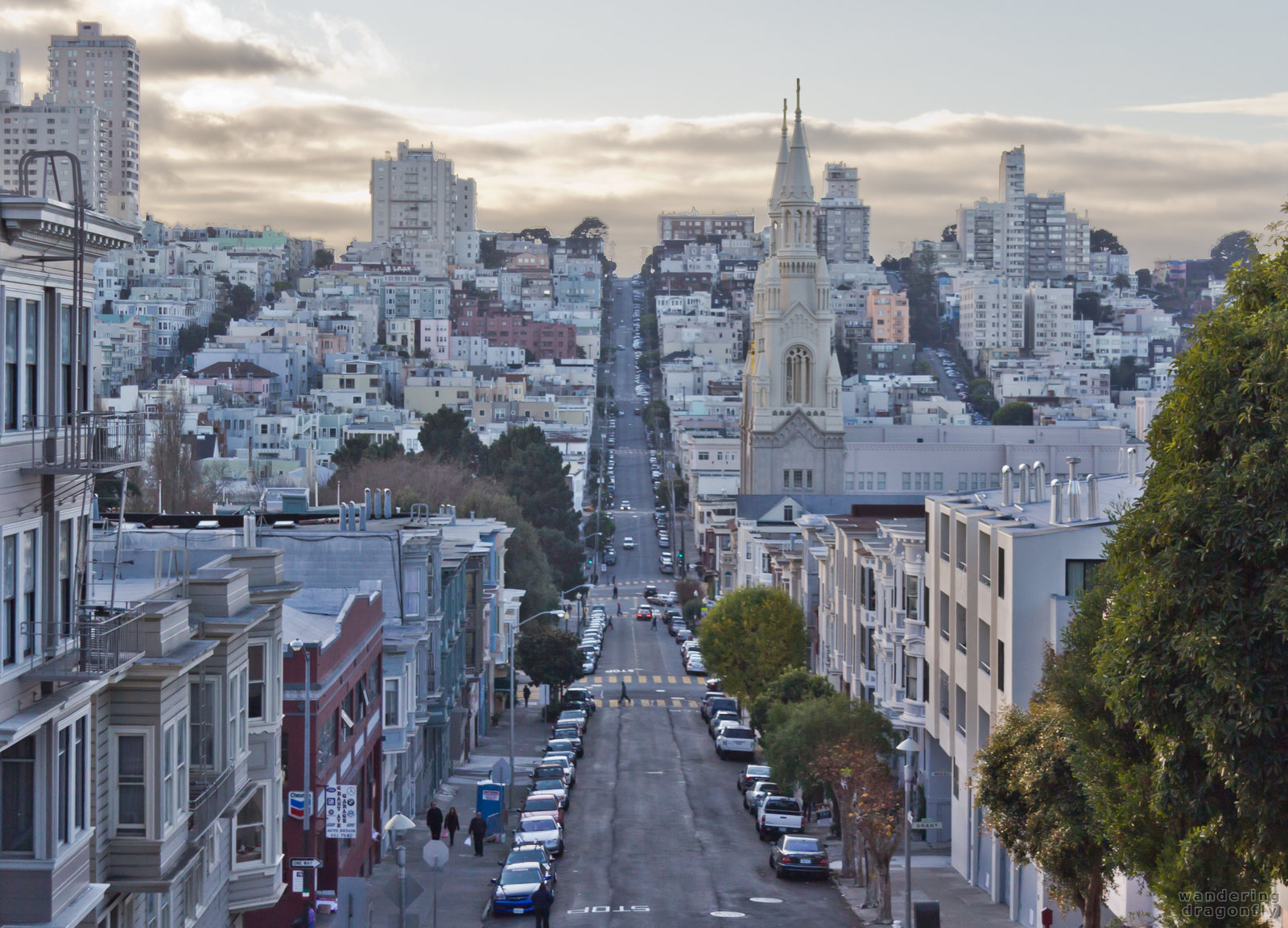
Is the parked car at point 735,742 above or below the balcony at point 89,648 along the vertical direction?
below

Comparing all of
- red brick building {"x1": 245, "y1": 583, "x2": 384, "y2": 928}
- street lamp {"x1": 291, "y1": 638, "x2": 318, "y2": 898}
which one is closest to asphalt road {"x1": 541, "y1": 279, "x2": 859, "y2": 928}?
red brick building {"x1": 245, "y1": 583, "x2": 384, "y2": 928}

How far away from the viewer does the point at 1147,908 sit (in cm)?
3406

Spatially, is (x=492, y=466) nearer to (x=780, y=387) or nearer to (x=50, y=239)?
(x=780, y=387)

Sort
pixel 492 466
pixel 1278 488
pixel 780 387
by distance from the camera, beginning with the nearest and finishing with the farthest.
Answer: pixel 1278 488 < pixel 492 466 < pixel 780 387

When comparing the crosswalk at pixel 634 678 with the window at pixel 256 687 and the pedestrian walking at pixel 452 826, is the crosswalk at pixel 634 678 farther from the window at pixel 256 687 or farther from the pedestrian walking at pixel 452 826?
the window at pixel 256 687

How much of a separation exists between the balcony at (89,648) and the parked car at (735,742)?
4749 cm

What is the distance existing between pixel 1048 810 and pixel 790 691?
3303 centimetres

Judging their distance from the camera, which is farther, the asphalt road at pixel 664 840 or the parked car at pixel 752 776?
the parked car at pixel 752 776

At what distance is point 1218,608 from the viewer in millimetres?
18625

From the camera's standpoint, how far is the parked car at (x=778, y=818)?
50.3 m

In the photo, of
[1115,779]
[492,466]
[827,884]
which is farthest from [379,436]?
[1115,779]

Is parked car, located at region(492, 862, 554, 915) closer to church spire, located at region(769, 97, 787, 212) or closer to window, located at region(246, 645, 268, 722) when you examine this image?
window, located at region(246, 645, 268, 722)

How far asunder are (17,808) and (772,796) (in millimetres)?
36276

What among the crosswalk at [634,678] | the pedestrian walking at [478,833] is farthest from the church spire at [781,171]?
the pedestrian walking at [478,833]
